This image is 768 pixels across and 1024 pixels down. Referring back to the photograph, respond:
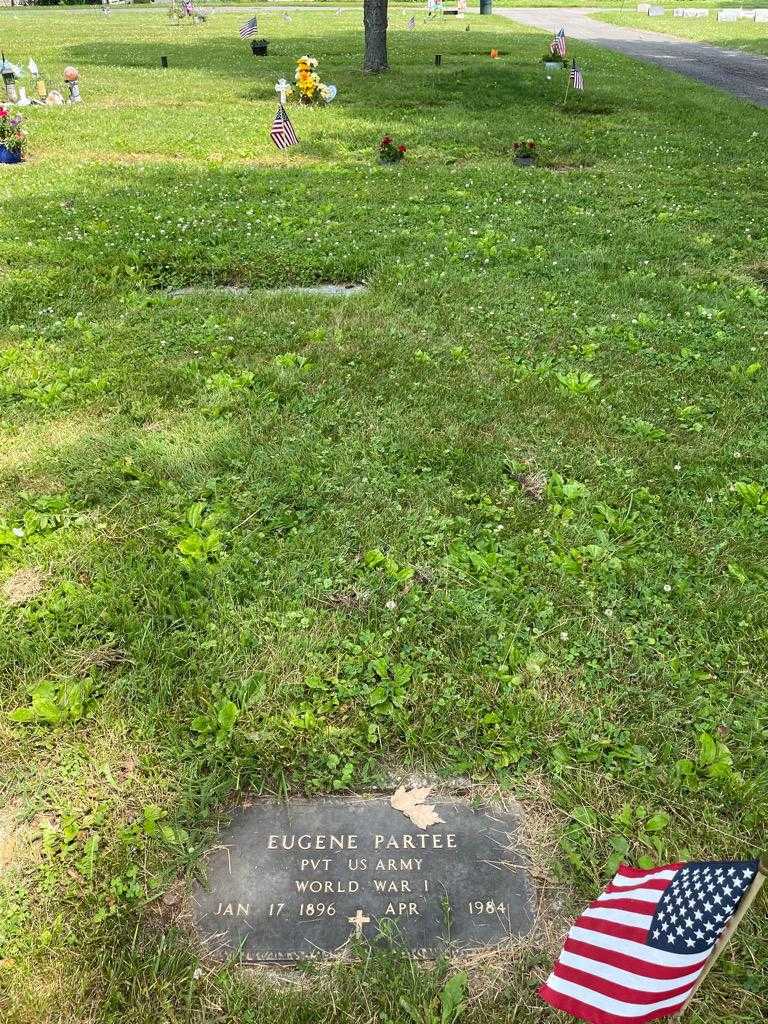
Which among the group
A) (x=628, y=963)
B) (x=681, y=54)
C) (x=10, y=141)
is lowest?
(x=628, y=963)

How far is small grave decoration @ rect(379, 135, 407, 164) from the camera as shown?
1137cm


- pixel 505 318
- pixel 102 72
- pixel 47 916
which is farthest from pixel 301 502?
pixel 102 72

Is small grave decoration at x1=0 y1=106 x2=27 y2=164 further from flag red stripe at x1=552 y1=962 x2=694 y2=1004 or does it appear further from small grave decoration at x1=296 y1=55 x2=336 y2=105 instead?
flag red stripe at x1=552 y1=962 x2=694 y2=1004

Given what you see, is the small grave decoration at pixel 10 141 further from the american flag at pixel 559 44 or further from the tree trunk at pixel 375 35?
the tree trunk at pixel 375 35

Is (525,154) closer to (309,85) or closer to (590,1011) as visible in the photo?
(309,85)

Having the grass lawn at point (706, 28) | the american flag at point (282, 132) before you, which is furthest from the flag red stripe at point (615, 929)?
the grass lawn at point (706, 28)

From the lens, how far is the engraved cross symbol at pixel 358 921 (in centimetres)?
244

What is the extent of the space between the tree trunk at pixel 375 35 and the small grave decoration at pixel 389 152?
10.7m

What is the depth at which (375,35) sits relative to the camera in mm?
19906

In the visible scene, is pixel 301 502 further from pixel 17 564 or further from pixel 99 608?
pixel 17 564

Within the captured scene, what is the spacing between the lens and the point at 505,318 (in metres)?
6.36

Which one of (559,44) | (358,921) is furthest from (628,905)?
(559,44)

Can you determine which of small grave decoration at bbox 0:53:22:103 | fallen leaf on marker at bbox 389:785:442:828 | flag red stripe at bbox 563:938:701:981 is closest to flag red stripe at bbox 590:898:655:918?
flag red stripe at bbox 563:938:701:981

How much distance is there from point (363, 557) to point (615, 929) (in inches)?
87.6
